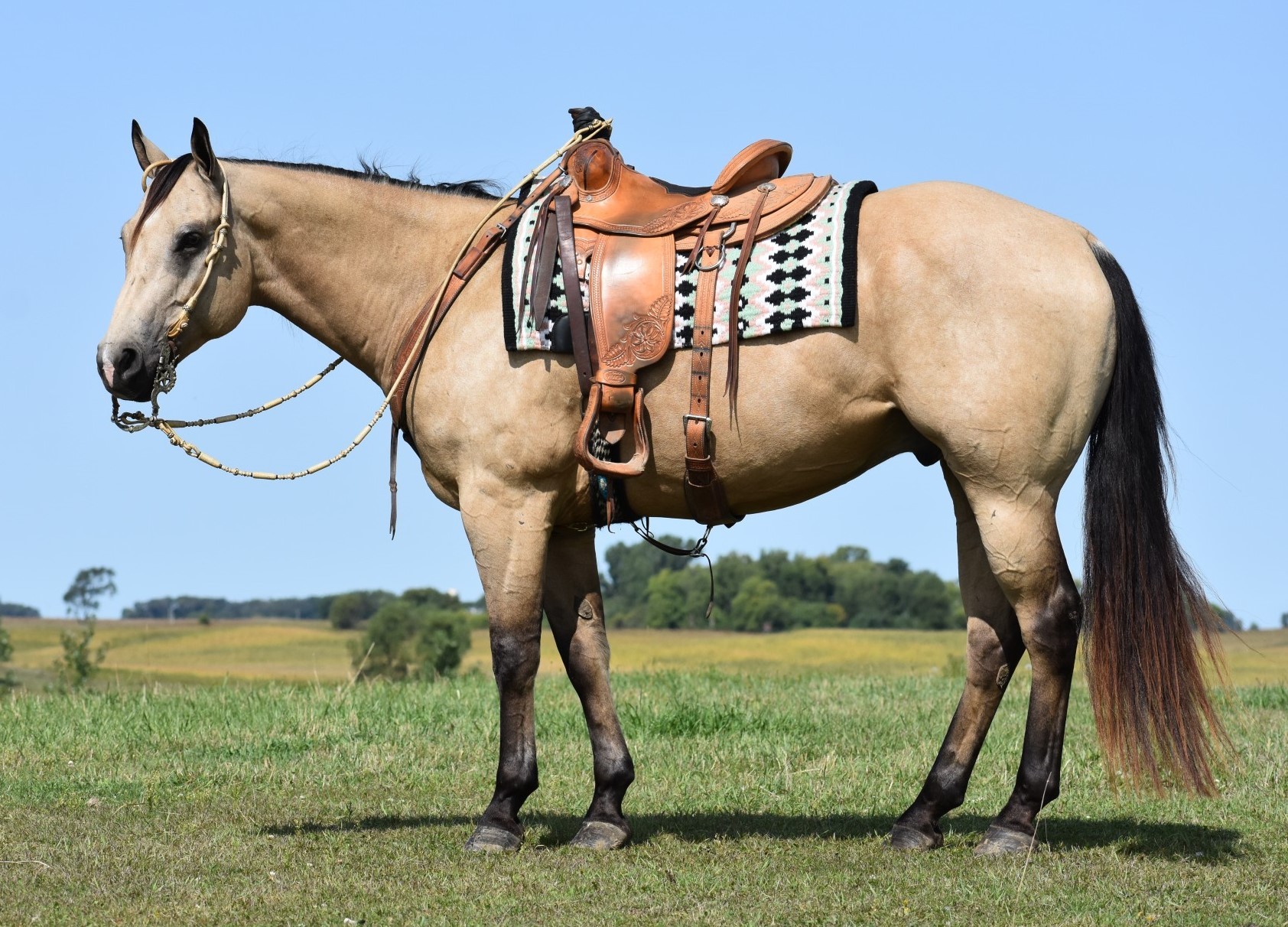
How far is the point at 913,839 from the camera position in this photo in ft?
17.3

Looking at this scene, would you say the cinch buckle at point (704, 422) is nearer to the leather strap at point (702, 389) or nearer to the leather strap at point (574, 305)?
the leather strap at point (702, 389)

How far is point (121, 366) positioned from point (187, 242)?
1.86ft

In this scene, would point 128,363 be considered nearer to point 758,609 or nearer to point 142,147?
point 142,147

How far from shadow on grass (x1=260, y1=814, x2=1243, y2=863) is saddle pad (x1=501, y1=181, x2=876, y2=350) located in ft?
6.86

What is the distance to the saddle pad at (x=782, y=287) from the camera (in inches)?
194

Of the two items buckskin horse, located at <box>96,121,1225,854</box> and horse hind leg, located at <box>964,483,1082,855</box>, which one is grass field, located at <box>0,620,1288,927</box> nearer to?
horse hind leg, located at <box>964,483,1082,855</box>

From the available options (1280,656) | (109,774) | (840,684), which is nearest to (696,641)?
(1280,656)

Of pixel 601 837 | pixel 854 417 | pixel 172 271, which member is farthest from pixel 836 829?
pixel 172 271

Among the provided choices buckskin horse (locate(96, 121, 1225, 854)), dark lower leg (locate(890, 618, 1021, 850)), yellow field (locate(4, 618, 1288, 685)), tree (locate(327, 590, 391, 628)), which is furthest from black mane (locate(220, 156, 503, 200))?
tree (locate(327, 590, 391, 628))

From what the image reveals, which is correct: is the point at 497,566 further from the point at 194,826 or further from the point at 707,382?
the point at 194,826

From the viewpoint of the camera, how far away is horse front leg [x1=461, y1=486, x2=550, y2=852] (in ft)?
17.2

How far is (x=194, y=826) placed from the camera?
5691 mm

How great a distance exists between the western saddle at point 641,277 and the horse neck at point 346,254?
28 centimetres

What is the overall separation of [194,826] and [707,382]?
9.53ft
